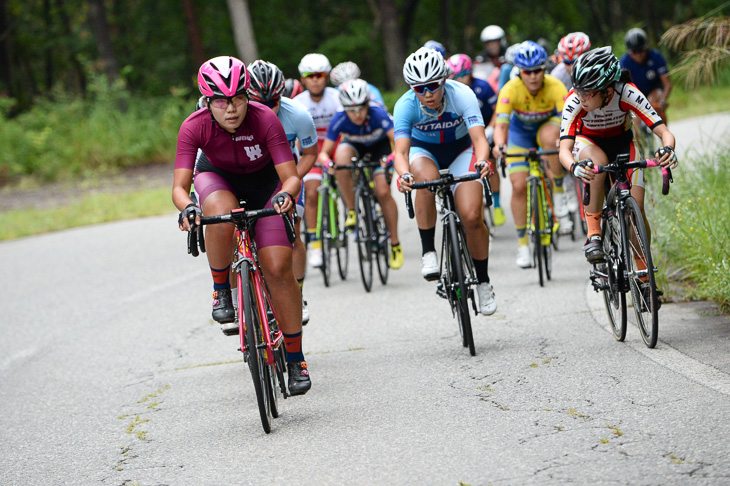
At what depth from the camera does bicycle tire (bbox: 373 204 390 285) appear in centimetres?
1002

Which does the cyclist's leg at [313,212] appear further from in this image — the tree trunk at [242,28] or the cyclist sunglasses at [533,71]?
the tree trunk at [242,28]

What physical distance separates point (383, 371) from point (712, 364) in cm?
222

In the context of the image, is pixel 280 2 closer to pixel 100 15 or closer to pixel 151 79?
pixel 151 79

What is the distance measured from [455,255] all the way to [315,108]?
4.67 m

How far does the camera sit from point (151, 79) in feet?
141

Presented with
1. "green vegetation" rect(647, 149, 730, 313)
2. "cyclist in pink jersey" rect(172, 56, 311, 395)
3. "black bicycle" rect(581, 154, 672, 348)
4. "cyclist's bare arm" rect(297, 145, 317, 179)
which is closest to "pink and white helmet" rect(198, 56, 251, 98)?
"cyclist in pink jersey" rect(172, 56, 311, 395)

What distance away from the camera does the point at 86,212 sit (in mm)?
19000

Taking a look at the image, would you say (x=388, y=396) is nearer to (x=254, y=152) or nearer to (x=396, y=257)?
(x=254, y=152)

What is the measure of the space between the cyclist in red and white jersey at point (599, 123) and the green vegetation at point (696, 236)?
1.02 m

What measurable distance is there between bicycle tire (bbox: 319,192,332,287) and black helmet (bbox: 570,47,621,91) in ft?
14.5

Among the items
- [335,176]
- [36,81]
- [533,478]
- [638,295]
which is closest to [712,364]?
[638,295]

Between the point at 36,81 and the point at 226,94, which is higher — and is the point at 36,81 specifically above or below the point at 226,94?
above

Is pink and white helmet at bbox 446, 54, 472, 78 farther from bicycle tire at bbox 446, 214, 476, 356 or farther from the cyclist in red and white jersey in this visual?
Answer: bicycle tire at bbox 446, 214, 476, 356

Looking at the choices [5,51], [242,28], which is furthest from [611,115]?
[5,51]
